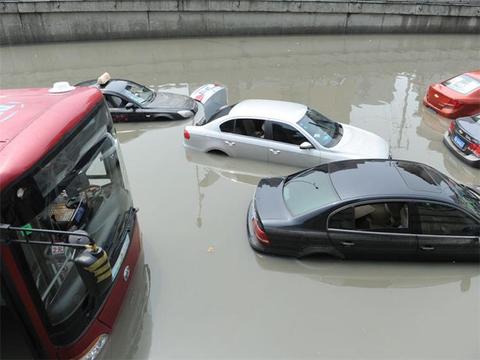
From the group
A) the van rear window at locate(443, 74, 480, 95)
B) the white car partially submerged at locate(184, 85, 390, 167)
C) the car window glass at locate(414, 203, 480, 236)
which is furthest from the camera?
the van rear window at locate(443, 74, 480, 95)

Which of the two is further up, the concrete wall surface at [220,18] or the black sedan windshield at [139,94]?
the concrete wall surface at [220,18]

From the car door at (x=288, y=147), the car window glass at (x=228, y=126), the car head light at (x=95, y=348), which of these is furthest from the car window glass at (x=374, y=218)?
the car window glass at (x=228, y=126)

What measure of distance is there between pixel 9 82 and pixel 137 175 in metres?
10.2

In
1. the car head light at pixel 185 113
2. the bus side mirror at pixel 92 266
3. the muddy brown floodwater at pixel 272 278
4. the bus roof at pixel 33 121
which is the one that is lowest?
the muddy brown floodwater at pixel 272 278

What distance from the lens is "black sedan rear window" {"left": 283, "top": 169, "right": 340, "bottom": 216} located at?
575 cm

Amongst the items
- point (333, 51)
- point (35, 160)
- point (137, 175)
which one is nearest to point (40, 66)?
point (137, 175)

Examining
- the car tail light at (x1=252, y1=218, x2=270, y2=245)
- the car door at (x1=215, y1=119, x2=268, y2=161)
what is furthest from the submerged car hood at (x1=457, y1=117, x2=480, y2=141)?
the car tail light at (x1=252, y1=218, x2=270, y2=245)

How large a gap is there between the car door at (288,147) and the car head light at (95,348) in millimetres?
5180

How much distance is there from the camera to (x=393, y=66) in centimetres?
1697

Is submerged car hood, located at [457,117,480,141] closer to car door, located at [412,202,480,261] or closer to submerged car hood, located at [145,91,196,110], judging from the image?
car door, located at [412,202,480,261]

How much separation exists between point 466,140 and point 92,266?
8662mm

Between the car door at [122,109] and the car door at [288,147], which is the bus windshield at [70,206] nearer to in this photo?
the car door at [288,147]

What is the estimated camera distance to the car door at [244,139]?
28.0ft

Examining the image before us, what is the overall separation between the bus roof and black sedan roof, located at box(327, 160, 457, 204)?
141 inches
